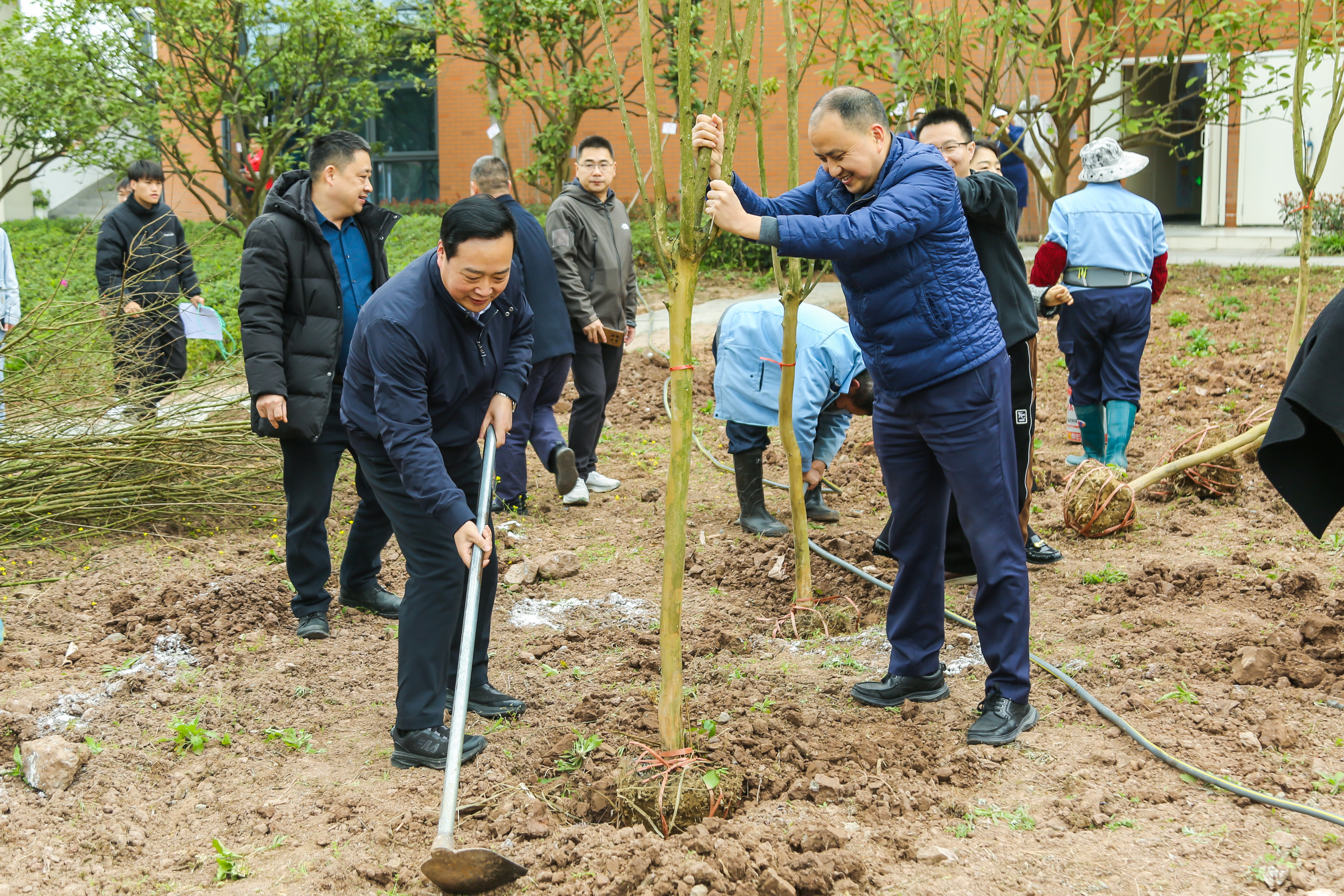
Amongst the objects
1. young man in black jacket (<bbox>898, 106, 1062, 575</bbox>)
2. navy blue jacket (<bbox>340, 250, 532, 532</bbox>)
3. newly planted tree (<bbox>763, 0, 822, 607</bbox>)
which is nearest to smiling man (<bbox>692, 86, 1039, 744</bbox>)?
young man in black jacket (<bbox>898, 106, 1062, 575</bbox>)

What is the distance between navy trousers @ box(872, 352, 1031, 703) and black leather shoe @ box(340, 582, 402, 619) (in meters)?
2.12

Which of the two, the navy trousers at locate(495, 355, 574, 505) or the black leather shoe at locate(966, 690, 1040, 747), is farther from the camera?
the navy trousers at locate(495, 355, 574, 505)

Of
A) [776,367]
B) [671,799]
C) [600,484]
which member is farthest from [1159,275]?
[671,799]

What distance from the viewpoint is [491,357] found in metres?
3.36

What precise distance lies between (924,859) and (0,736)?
2.71 m

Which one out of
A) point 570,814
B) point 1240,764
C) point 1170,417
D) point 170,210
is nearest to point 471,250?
point 570,814

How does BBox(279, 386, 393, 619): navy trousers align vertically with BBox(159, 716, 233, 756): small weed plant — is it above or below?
above

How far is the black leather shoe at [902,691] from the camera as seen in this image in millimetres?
3561

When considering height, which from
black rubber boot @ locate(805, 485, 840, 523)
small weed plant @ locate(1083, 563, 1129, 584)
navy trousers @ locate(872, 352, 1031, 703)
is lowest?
small weed plant @ locate(1083, 563, 1129, 584)

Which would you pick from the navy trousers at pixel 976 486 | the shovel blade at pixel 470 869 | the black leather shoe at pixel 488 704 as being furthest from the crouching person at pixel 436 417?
the navy trousers at pixel 976 486

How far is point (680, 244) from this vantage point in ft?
9.06

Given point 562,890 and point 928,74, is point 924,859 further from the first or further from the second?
point 928,74

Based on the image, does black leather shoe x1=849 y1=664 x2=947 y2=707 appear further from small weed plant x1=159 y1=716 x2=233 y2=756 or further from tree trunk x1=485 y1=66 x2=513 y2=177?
tree trunk x1=485 y1=66 x2=513 y2=177

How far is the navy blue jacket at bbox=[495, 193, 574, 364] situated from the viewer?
5469 mm
